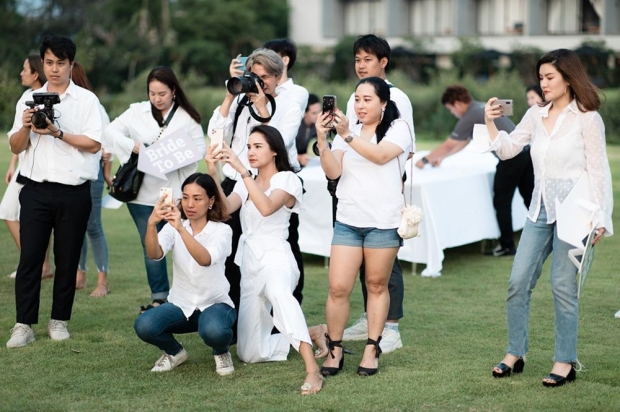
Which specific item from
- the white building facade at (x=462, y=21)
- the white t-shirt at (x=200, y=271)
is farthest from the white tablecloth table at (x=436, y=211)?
the white building facade at (x=462, y=21)

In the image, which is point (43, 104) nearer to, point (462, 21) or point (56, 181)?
point (56, 181)

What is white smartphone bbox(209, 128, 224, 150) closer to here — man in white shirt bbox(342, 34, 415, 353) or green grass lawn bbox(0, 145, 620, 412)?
man in white shirt bbox(342, 34, 415, 353)

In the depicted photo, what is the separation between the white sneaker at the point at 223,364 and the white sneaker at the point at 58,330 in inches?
51.9

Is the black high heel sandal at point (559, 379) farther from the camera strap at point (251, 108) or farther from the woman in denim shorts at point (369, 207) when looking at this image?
the camera strap at point (251, 108)

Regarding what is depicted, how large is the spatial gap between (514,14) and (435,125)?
16.6 metres

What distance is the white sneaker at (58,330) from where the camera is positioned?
6234 millimetres

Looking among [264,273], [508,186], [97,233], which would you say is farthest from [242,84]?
[508,186]

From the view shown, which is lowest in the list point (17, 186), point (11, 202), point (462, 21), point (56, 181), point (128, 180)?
point (11, 202)

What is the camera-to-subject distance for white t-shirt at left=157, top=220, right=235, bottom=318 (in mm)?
5449

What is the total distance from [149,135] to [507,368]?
9.89 feet

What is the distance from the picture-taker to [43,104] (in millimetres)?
5879

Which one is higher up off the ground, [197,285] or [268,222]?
[268,222]

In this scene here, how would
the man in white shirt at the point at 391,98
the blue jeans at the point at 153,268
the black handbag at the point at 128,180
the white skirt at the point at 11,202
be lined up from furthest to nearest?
the white skirt at the point at 11,202 < the blue jeans at the point at 153,268 < the black handbag at the point at 128,180 < the man in white shirt at the point at 391,98

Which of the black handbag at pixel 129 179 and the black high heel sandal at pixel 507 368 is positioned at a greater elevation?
the black handbag at pixel 129 179
